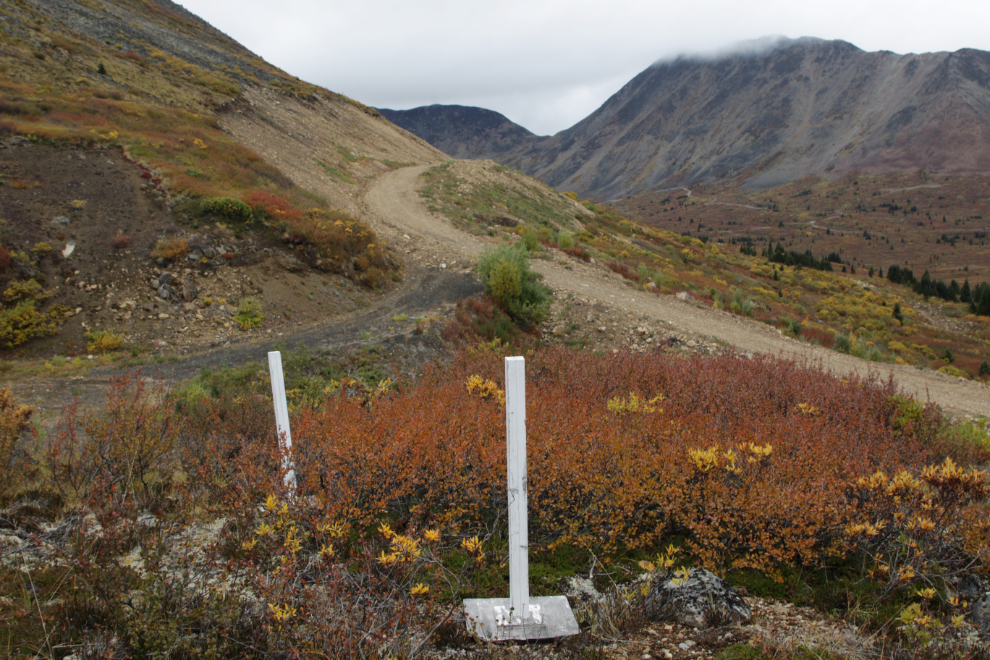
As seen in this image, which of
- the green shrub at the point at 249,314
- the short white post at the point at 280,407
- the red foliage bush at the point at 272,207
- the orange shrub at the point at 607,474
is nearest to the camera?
the orange shrub at the point at 607,474

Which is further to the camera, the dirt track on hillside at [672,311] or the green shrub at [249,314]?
the green shrub at [249,314]

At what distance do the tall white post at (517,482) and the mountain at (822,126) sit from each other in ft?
522

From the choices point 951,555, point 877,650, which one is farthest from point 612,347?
point 877,650

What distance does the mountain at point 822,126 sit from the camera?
5059 inches

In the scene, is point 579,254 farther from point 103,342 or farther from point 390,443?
point 390,443

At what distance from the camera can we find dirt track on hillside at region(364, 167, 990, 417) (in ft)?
34.7

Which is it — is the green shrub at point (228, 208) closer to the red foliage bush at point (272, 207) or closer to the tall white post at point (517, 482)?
the red foliage bush at point (272, 207)

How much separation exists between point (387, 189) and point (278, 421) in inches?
Answer: 902

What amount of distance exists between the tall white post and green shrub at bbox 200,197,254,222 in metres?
13.6

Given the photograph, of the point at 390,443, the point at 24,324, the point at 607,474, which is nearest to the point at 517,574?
the point at 607,474

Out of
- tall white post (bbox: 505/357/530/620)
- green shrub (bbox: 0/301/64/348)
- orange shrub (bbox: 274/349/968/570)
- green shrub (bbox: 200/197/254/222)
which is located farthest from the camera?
green shrub (bbox: 200/197/254/222)

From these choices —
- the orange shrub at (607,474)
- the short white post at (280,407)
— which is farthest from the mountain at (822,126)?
the short white post at (280,407)

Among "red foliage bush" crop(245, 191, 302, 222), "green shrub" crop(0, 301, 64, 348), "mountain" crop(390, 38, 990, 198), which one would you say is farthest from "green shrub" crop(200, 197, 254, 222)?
"mountain" crop(390, 38, 990, 198)

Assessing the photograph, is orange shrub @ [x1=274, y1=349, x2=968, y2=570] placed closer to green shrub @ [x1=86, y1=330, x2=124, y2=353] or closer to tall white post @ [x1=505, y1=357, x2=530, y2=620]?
tall white post @ [x1=505, y1=357, x2=530, y2=620]
